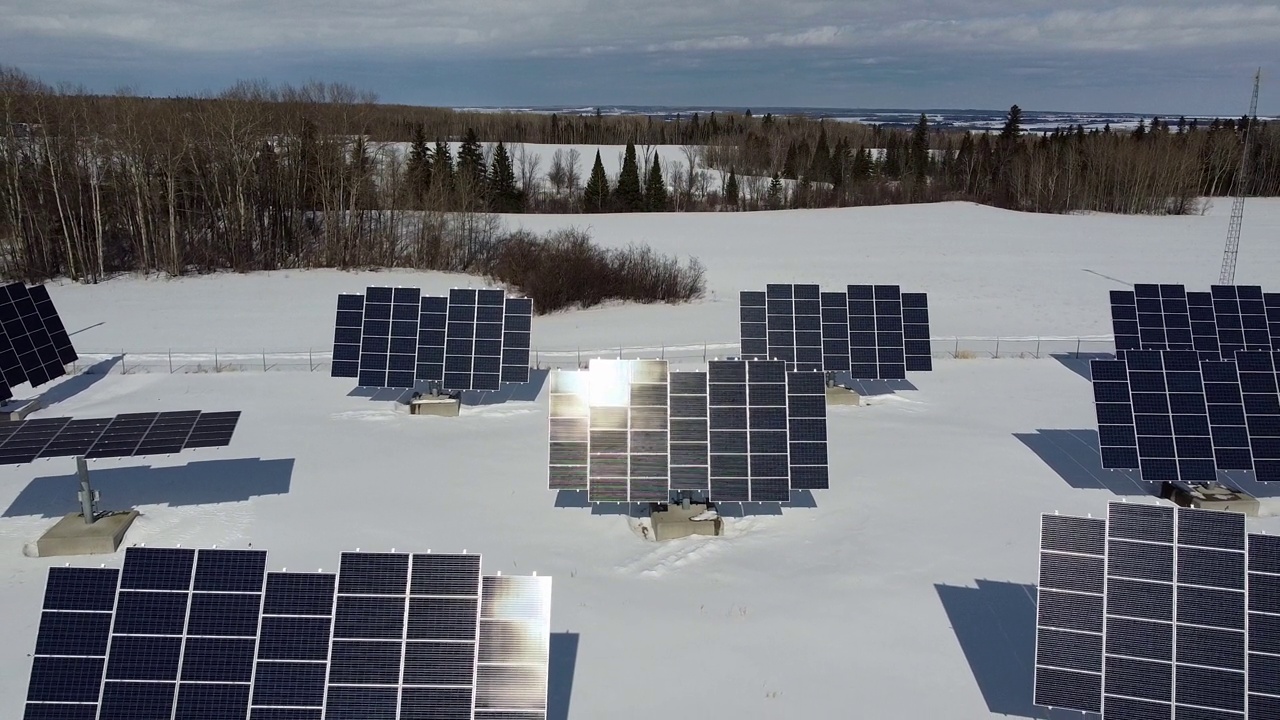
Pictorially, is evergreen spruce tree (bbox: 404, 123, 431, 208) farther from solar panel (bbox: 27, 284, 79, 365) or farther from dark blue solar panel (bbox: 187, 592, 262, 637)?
dark blue solar panel (bbox: 187, 592, 262, 637)

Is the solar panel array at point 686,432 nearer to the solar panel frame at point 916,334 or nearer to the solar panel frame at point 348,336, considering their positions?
the solar panel frame at point 916,334

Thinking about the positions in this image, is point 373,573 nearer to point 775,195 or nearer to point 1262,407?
point 1262,407

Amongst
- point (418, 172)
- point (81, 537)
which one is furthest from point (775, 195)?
point (81, 537)

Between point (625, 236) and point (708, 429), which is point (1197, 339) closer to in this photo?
point (708, 429)

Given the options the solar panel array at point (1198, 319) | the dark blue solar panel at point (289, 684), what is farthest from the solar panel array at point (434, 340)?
the solar panel array at point (1198, 319)

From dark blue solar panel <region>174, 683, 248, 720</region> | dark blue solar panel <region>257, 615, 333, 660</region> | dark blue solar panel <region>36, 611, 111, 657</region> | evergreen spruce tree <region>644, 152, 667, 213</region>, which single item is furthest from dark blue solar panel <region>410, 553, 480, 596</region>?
evergreen spruce tree <region>644, 152, 667, 213</region>
